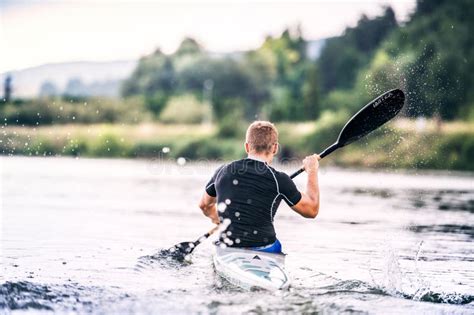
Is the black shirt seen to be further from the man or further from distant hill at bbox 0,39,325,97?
distant hill at bbox 0,39,325,97

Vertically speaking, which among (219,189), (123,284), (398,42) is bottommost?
(123,284)

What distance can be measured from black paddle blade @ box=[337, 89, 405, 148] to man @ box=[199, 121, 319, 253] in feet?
4.78

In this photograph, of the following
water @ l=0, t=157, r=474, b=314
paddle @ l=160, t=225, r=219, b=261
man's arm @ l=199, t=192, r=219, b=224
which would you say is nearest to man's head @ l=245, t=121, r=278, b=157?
man's arm @ l=199, t=192, r=219, b=224

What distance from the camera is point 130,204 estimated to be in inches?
654

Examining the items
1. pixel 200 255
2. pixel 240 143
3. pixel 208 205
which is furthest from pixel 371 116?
pixel 240 143

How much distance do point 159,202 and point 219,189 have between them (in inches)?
398

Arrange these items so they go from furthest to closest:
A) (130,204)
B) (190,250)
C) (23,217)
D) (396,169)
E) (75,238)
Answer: (396,169)
(130,204)
(23,217)
(75,238)
(190,250)

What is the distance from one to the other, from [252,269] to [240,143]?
121 ft

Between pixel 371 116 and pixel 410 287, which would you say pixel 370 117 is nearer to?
pixel 371 116

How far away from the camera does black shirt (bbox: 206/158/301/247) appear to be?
711cm

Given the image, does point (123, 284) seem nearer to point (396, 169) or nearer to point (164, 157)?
point (396, 169)

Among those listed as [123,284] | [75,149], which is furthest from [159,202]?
[75,149]

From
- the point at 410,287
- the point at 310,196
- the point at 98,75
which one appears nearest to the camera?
the point at 310,196

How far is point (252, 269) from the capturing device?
279 inches
